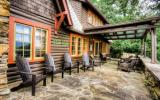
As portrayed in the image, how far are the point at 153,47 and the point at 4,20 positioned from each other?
6.40m

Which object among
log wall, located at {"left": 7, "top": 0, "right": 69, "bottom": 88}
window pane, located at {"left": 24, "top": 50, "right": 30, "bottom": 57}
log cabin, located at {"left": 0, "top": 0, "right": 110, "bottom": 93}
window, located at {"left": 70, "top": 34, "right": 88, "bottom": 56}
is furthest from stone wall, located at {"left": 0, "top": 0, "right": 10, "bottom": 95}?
window, located at {"left": 70, "top": 34, "right": 88, "bottom": 56}

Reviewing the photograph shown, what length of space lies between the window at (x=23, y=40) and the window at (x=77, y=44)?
3309mm

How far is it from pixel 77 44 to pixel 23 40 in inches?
174

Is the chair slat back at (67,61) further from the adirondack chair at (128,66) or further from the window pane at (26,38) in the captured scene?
the adirondack chair at (128,66)

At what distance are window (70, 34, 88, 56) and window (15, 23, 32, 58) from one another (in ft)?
10.9

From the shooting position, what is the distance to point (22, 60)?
3.90 meters

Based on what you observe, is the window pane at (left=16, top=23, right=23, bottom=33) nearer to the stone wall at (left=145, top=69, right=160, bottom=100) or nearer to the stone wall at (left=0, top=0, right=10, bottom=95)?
the stone wall at (left=0, top=0, right=10, bottom=95)

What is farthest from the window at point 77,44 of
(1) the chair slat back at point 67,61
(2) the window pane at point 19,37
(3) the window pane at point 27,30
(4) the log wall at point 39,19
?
(2) the window pane at point 19,37

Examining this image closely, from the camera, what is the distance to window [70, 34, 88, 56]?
8.18m

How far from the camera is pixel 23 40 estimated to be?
4668 millimetres

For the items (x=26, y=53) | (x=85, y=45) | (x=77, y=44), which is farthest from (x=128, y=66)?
(x=26, y=53)

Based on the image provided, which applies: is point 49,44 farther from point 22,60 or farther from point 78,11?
point 78,11

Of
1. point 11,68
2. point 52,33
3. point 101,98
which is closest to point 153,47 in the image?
point 101,98

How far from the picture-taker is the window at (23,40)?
4.43 m
